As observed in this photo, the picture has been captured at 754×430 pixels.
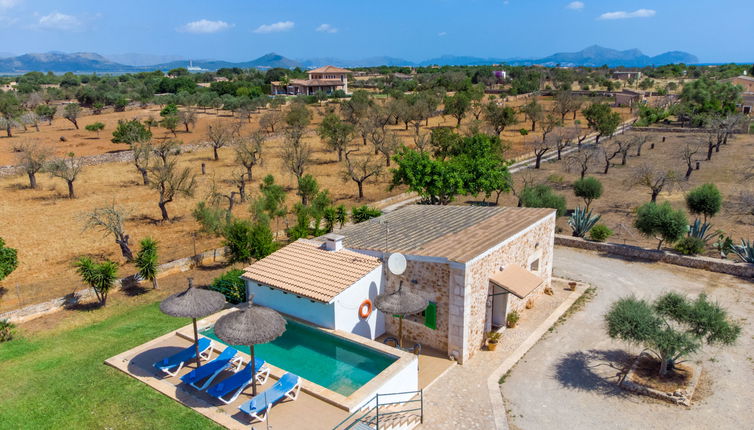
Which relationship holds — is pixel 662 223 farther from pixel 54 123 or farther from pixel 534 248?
pixel 54 123

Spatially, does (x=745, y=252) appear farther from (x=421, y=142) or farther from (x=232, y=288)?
(x=421, y=142)

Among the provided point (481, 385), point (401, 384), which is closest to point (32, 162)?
point (401, 384)

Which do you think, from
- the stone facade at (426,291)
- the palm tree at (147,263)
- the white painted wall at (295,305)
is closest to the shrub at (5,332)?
the palm tree at (147,263)

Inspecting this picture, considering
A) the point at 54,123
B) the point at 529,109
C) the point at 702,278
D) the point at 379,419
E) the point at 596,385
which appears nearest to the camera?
the point at 379,419

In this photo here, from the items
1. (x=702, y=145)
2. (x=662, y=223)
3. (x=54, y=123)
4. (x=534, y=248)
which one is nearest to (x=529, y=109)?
(x=702, y=145)

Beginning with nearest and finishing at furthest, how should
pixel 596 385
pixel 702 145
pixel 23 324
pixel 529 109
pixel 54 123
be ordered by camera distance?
1. pixel 596 385
2. pixel 23 324
3. pixel 702 145
4. pixel 529 109
5. pixel 54 123

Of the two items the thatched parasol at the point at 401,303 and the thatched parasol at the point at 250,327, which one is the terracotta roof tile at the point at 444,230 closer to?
the thatched parasol at the point at 401,303
